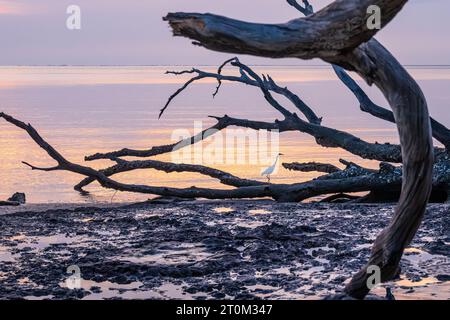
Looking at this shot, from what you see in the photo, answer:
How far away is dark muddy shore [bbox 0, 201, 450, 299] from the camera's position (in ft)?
21.4

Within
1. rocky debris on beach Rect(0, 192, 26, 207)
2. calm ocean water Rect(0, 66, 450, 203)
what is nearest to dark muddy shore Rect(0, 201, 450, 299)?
rocky debris on beach Rect(0, 192, 26, 207)

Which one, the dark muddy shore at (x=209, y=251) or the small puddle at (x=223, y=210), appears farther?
the small puddle at (x=223, y=210)

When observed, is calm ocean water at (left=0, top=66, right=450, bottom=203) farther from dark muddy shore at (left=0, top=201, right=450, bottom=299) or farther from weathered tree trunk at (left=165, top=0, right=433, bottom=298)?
weathered tree trunk at (left=165, top=0, right=433, bottom=298)

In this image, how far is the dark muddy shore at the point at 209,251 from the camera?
21.4ft

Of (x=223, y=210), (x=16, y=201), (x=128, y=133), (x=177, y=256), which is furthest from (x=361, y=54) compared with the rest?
(x=128, y=133)

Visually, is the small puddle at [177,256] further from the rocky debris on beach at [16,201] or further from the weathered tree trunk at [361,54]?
the rocky debris on beach at [16,201]

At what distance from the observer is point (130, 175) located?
16.0 metres

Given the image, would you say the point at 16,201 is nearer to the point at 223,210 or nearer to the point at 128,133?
the point at 223,210

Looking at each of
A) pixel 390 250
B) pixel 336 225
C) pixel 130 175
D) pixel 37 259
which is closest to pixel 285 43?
pixel 390 250

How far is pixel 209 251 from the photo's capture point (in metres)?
7.95

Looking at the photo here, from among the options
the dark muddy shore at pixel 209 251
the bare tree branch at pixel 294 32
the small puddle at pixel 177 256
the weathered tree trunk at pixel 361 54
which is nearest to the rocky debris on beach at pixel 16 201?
the dark muddy shore at pixel 209 251

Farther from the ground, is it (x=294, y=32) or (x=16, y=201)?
(x=294, y=32)

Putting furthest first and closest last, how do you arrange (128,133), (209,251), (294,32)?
(128,133) < (209,251) < (294,32)

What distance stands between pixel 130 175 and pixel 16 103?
25.0 meters
